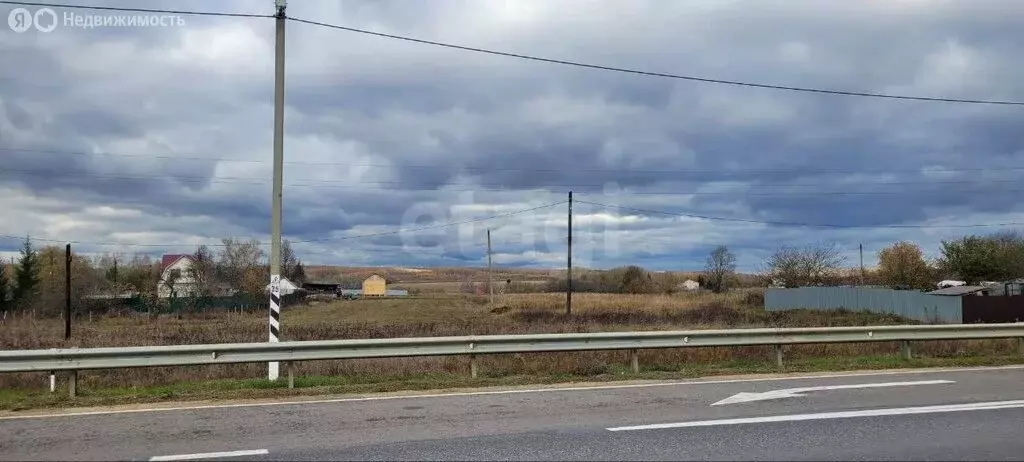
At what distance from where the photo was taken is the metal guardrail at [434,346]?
10883 mm

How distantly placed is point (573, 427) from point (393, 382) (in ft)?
15.2

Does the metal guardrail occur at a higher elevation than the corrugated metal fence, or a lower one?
higher

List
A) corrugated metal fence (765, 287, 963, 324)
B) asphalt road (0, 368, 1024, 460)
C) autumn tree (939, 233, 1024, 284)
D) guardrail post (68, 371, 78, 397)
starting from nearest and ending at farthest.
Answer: asphalt road (0, 368, 1024, 460)
guardrail post (68, 371, 78, 397)
corrugated metal fence (765, 287, 963, 324)
autumn tree (939, 233, 1024, 284)

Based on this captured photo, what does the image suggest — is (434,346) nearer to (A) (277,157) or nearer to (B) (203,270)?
(A) (277,157)

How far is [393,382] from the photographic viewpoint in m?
12.1

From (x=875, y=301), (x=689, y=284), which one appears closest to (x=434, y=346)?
(x=875, y=301)

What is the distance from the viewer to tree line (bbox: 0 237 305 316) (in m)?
60.0

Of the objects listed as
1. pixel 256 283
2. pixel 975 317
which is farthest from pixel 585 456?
pixel 256 283

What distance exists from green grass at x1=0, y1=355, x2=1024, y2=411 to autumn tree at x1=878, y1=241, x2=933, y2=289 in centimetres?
5230

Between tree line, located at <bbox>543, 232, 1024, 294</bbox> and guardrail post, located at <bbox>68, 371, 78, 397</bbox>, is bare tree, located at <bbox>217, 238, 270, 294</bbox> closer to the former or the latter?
tree line, located at <bbox>543, 232, 1024, 294</bbox>

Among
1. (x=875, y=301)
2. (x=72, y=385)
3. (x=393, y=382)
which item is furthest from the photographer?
(x=875, y=301)

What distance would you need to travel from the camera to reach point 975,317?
34719 mm

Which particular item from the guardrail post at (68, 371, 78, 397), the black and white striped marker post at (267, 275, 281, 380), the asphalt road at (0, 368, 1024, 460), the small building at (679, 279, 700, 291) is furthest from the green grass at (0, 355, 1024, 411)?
the small building at (679, 279, 700, 291)

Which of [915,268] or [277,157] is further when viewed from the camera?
[915,268]
